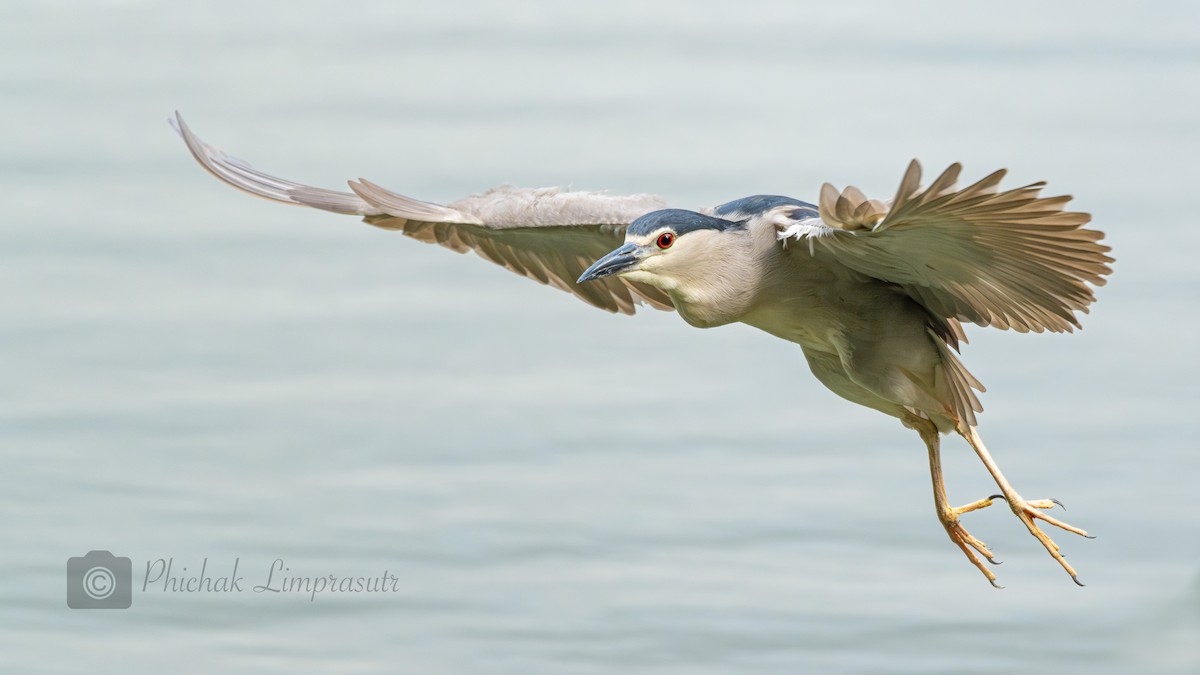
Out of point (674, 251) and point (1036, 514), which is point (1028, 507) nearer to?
point (1036, 514)

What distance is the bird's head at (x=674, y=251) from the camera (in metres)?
5.57

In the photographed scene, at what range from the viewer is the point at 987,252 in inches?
206

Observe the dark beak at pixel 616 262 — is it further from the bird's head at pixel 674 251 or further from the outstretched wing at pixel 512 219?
the outstretched wing at pixel 512 219

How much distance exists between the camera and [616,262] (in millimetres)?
5551

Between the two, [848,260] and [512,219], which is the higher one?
[512,219]

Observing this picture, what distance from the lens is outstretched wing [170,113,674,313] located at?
6457 millimetres

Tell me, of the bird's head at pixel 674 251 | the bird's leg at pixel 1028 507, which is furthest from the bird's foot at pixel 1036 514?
the bird's head at pixel 674 251

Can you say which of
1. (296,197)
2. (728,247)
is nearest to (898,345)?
(728,247)

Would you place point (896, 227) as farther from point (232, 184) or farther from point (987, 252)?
point (232, 184)

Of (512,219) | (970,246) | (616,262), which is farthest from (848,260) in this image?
(512,219)

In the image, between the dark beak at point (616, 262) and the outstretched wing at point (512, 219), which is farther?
the outstretched wing at point (512, 219)

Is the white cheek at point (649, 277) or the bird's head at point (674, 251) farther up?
the bird's head at point (674, 251)

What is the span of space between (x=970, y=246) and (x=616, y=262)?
1.09 meters

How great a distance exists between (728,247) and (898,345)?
71 cm
